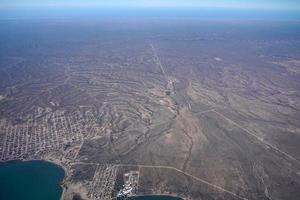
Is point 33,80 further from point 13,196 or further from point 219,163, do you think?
point 219,163

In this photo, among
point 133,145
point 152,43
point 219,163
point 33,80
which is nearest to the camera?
point 219,163

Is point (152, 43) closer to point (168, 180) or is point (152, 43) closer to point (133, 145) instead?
point (133, 145)

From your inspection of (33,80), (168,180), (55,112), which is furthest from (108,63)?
(168,180)

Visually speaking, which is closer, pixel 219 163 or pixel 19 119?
pixel 219 163

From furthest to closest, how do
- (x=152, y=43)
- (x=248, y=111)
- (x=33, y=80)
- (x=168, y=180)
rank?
1. (x=152, y=43)
2. (x=33, y=80)
3. (x=248, y=111)
4. (x=168, y=180)

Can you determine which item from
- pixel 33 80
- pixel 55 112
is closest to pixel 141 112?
pixel 55 112

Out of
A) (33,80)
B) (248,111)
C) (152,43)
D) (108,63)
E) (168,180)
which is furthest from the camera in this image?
(152,43)

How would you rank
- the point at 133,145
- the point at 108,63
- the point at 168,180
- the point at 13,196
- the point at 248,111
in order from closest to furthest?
the point at 13,196, the point at 168,180, the point at 133,145, the point at 248,111, the point at 108,63

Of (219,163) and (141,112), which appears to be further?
(141,112)
